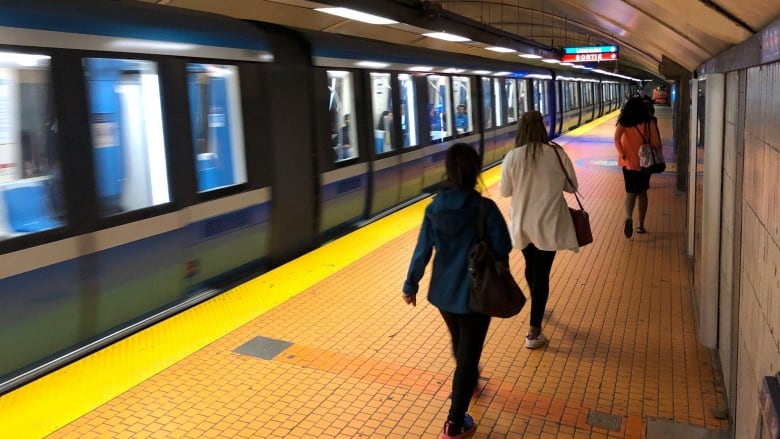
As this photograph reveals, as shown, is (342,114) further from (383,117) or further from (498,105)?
(498,105)

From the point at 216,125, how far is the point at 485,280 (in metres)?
2.93

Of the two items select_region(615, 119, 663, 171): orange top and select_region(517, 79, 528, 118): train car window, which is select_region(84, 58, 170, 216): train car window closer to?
select_region(615, 119, 663, 171): orange top

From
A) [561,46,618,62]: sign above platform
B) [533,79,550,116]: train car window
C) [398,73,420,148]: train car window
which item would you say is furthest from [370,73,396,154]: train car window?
[561,46,618,62]: sign above platform

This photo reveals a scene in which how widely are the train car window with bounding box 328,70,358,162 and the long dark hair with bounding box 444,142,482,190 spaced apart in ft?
12.5

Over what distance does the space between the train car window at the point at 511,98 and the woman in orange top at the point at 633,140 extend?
23.8 feet

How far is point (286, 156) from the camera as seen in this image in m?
6.14

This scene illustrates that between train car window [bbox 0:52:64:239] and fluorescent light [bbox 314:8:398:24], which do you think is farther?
fluorescent light [bbox 314:8:398:24]

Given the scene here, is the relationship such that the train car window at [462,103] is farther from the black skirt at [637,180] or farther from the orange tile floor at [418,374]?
the orange tile floor at [418,374]

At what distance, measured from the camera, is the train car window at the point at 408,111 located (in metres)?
8.74

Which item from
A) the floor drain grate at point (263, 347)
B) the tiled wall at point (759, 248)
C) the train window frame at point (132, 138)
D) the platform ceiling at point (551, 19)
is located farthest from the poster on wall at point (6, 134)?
the tiled wall at point (759, 248)

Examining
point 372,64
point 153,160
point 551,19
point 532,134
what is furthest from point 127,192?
point 551,19

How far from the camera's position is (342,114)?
7230 mm

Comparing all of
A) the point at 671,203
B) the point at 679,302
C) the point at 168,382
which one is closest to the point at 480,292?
the point at 168,382

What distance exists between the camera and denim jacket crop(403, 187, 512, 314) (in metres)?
3.26
